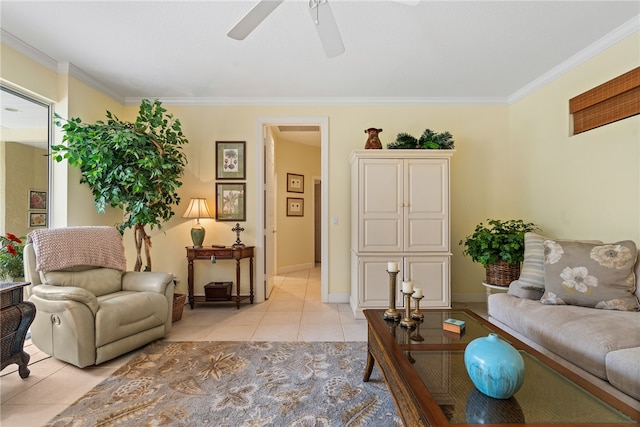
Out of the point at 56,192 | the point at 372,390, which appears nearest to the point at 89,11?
the point at 56,192

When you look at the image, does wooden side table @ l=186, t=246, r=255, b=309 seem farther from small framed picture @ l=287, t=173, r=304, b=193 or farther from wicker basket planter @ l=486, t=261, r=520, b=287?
wicker basket planter @ l=486, t=261, r=520, b=287

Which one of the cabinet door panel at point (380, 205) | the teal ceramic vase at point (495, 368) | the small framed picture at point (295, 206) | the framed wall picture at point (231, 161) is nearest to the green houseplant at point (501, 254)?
the cabinet door panel at point (380, 205)

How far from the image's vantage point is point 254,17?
4.95 ft

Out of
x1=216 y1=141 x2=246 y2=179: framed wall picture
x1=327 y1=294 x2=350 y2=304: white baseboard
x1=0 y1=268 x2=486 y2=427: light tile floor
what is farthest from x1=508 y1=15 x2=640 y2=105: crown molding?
x1=216 y1=141 x2=246 y2=179: framed wall picture

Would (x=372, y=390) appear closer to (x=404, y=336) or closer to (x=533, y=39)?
(x=404, y=336)

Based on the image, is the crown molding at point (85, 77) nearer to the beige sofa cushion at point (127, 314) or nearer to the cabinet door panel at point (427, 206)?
the beige sofa cushion at point (127, 314)

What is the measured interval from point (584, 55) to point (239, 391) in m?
3.95

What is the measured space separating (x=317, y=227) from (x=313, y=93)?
381 cm

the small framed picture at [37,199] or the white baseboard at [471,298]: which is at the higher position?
the small framed picture at [37,199]

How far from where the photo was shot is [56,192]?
285 centimetres

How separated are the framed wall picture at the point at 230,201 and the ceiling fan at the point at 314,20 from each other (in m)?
2.23

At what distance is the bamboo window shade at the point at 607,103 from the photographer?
7.22ft

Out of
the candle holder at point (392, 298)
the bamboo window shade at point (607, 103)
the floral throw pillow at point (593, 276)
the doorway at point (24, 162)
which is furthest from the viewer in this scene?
the doorway at point (24, 162)

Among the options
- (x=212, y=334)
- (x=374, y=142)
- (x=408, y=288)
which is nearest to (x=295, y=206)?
(x=374, y=142)
